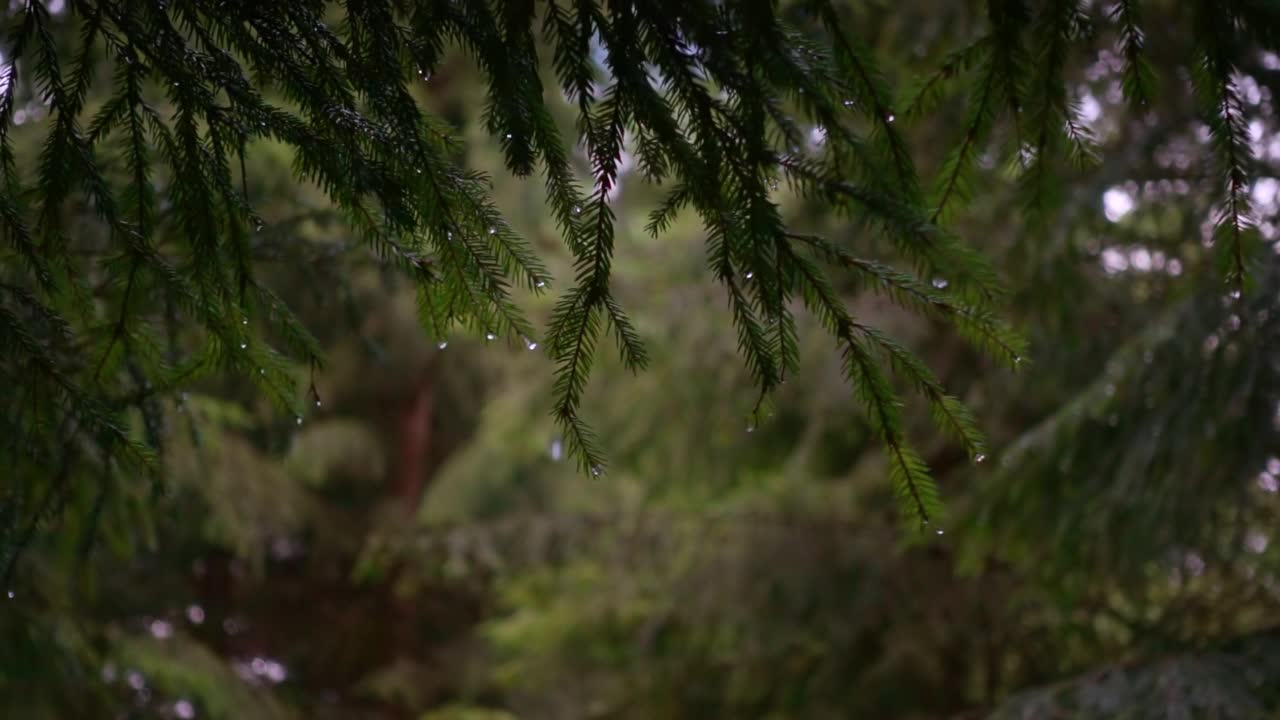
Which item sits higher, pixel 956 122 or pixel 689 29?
pixel 956 122

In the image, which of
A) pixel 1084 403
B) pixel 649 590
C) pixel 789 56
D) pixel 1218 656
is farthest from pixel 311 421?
pixel 789 56

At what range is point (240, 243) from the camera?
69.2 inches

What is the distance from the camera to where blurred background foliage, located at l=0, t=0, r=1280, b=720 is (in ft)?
11.9

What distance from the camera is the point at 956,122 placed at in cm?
543

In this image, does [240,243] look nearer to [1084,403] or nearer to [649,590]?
[1084,403]

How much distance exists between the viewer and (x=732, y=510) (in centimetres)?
628

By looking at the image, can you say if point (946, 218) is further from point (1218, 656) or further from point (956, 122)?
point (956, 122)

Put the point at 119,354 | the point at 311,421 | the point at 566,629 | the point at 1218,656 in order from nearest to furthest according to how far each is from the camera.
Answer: the point at 119,354 < the point at 1218,656 < the point at 566,629 < the point at 311,421

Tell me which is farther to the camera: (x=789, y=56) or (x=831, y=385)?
(x=831, y=385)

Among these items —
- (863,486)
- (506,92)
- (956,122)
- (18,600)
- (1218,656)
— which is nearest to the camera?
(506,92)

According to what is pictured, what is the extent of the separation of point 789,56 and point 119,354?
140 cm

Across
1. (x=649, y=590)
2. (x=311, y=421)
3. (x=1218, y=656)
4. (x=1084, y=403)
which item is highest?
(x=311, y=421)

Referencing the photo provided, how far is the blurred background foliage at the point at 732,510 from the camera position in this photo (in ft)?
11.9

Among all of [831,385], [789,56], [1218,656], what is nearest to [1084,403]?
[1218,656]
